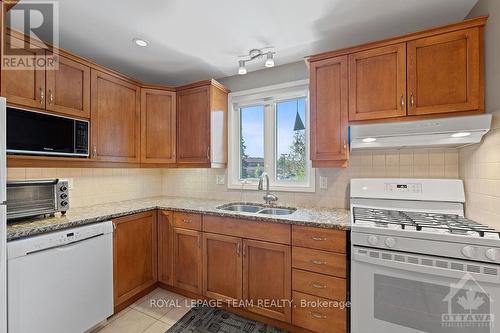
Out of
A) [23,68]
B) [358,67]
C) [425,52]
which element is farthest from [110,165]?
[425,52]

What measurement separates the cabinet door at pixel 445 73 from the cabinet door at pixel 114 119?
8.53 ft

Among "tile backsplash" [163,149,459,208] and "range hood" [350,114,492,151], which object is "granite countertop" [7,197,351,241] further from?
"range hood" [350,114,492,151]

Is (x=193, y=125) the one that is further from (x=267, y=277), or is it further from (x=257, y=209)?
(x=267, y=277)

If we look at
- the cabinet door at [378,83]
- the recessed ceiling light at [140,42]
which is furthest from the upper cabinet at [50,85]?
the cabinet door at [378,83]

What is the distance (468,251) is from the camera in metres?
1.29

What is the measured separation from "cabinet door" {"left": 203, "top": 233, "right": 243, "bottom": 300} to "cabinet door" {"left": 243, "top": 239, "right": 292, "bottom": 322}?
0.07 metres

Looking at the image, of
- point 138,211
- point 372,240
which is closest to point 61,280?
point 138,211

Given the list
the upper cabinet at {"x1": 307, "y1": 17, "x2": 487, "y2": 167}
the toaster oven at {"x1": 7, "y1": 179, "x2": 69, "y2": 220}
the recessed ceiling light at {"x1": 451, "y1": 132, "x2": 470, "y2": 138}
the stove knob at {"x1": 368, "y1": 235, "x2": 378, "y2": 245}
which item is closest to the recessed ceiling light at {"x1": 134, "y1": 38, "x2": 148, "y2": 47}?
the toaster oven at {"x1": 7, "y1": 179, "x2": 69, "y2": 220}

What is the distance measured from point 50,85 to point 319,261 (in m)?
2.46

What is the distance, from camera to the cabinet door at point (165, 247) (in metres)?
2.38

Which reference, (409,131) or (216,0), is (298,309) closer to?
(409,131)

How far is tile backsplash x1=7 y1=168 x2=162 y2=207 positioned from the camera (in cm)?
208

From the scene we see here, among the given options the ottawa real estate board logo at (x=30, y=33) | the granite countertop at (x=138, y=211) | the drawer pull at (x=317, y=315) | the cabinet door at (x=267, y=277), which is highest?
the ottawa real estate board logo at (x=30, y=33)

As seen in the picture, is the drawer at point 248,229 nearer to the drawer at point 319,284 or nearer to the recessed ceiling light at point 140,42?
the drawer at point 319,284
